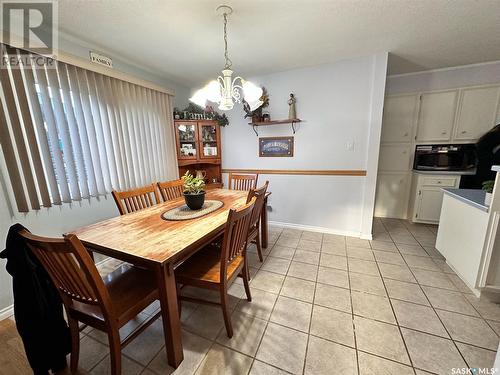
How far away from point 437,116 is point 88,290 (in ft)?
14.9

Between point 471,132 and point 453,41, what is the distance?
1.58m

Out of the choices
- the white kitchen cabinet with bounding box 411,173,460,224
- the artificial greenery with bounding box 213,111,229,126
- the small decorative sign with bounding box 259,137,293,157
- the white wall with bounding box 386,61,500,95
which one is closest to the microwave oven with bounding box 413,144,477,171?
the white kitchen cabinet with bounding box 411,173,460,224

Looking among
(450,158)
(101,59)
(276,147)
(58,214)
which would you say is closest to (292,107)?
(276,147)

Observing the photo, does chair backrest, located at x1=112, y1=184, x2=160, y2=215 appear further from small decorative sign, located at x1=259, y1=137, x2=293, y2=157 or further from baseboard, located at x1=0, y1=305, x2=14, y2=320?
small decorative sign, located at x1=259, y1=137, x2=293, y2=157

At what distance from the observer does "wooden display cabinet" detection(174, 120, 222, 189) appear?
3.22m

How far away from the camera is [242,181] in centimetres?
284

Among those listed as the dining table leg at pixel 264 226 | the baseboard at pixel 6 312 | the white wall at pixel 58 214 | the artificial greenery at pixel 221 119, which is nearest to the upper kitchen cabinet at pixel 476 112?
the dining table leg at pixel 264 226

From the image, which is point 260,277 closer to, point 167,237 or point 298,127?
point 167,237

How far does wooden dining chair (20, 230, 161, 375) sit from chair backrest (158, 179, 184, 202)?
108cm

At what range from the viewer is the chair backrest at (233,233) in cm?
120

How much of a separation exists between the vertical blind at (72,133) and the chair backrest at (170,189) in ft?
1.95

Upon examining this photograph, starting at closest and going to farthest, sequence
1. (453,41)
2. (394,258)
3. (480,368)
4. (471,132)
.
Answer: (480,368)
(453,41)
(394,258)
(471,132)

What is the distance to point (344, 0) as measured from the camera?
1.50m

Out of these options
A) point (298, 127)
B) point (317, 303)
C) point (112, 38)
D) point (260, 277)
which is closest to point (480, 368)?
→ point (317, 303)
